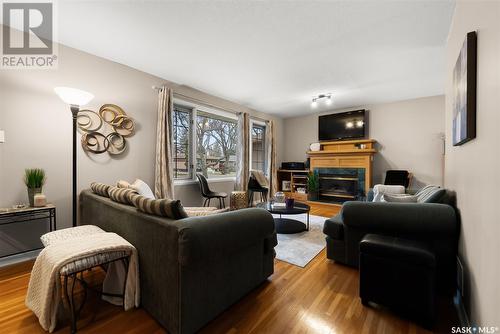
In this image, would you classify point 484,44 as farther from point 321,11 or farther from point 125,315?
point 125,315

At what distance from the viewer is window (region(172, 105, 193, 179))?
398cm

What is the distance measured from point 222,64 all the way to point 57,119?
2.20m

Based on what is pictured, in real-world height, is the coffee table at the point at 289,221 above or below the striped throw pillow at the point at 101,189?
below

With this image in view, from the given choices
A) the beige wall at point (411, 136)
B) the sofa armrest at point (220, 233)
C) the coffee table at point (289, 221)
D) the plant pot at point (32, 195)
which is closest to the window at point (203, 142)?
the coffee table at point (289, 221)

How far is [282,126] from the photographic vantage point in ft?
21.6

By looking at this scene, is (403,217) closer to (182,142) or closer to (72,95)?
(72,95)

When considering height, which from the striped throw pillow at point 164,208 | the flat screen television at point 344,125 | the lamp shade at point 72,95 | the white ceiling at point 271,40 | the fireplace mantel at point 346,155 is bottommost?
the striped throw pillow at point 164,208

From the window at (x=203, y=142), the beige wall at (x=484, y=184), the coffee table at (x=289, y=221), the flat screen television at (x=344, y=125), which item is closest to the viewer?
the beige wall at (x=484, y=184)

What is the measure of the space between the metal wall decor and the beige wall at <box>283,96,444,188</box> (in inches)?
207

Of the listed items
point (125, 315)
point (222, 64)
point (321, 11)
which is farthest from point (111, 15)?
point (125, 315)

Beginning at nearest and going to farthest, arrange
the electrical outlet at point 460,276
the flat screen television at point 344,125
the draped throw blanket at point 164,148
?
the electrical outlet at point 460,276, the draped throw blanket at point 164,148, the flat screen television at point 344,125

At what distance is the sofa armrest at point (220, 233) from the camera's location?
1147 millimetres

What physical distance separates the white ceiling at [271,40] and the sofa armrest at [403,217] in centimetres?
181

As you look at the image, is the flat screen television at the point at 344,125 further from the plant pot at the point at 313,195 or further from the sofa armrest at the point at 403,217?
the sofa armrest at the point at 403,217
